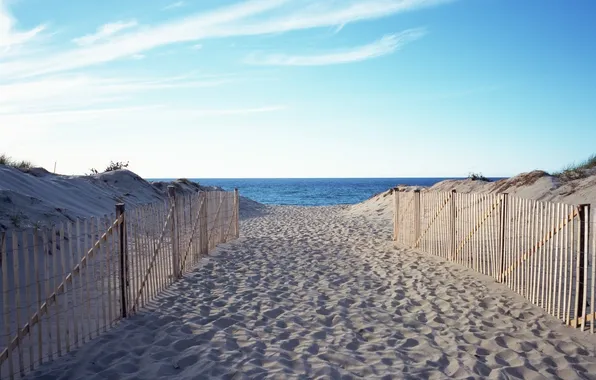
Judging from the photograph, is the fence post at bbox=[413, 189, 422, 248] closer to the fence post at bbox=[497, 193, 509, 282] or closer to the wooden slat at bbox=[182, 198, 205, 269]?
the fence post at bbox=[497, 193, 509, 282]

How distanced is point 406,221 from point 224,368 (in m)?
9.34

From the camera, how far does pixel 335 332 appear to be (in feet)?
18.6

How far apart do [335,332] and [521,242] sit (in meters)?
3.77

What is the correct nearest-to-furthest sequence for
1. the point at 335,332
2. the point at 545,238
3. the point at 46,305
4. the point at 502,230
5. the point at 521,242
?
the point at 46,305, the point at 335,332, the point at 545,238, the point at 521,242, the point at 502,230

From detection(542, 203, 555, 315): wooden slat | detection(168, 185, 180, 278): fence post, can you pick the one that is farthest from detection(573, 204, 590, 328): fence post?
detection(168, 185, 180, 278): fence post

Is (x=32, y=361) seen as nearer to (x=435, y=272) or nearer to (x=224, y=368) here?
(x=224, y=368)

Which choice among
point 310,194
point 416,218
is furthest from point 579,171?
point 310,194

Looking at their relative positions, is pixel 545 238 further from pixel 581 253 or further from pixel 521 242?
pixel 521 242

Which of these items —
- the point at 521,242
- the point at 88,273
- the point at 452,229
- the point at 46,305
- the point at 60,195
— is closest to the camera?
the point at 46,305

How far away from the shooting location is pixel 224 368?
454cm

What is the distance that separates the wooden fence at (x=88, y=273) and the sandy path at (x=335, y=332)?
0.88 feet

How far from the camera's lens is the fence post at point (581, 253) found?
5.71 m

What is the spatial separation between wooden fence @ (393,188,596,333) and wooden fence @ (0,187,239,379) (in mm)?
5500

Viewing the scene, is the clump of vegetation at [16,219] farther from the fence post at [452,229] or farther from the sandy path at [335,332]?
the fence post at [452,229]
